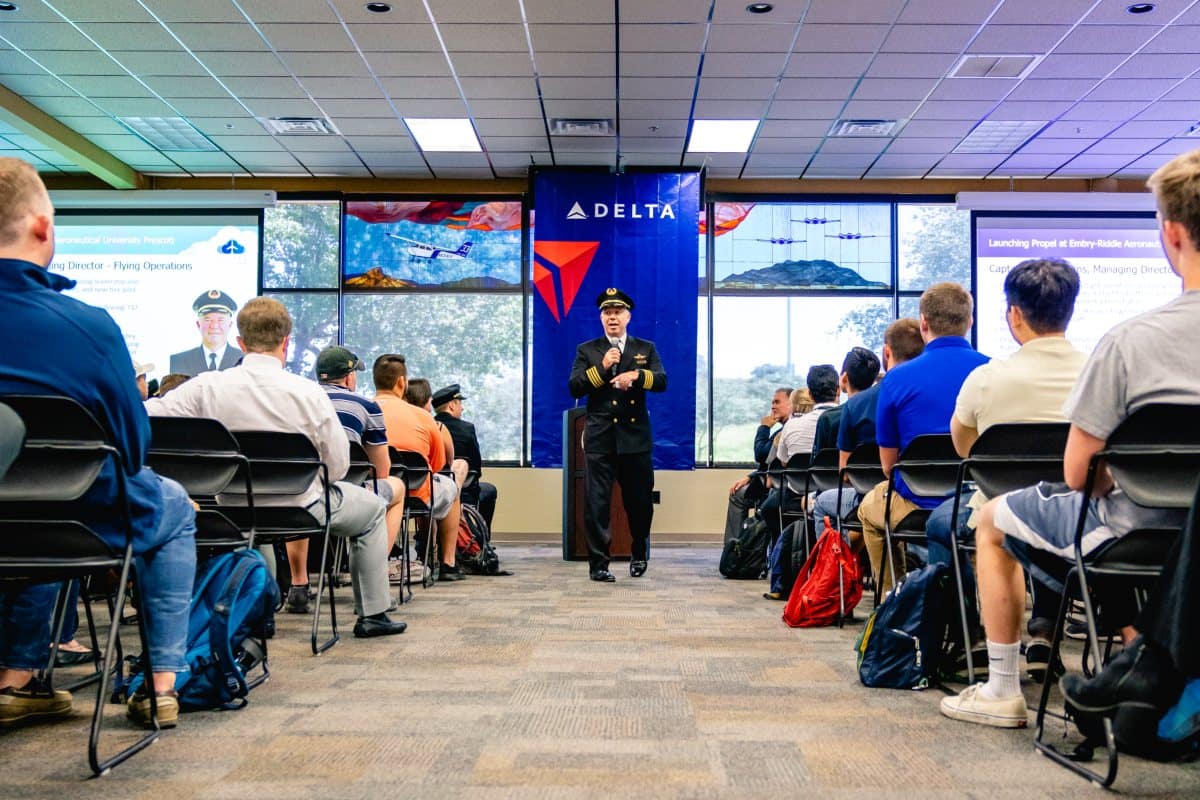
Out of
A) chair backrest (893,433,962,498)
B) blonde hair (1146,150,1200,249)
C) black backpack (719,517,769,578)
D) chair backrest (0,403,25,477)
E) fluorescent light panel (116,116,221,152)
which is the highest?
fluorescent light panel (116,116,221,152)

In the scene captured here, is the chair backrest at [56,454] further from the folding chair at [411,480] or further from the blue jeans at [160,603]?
the folding chair at [411,480]

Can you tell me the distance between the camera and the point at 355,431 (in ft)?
13.5

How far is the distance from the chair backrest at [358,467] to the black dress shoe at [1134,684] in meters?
2.71

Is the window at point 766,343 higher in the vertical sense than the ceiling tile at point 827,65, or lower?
lower

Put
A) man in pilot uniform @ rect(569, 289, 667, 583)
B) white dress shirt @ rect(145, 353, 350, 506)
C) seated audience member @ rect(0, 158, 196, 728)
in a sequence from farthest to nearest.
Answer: man in pilot uniform @ rect(569, 289, 667, 583) < white dress shirt @ rect(145, 353, 350, 506) < seated audience member @ rect(0, 158, 196, 728)

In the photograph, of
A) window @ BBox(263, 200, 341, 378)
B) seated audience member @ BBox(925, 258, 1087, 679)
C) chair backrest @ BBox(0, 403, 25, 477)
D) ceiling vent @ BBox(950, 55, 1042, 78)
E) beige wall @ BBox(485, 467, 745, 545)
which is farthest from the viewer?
window @ BBox(263, 200, 341, 378)

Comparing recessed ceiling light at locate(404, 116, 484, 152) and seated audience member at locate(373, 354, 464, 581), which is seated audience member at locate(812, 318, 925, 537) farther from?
recessed ceiling light at locate(404, 116, 484, 152)

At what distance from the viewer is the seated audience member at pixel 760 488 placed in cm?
589

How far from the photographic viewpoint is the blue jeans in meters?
2.31

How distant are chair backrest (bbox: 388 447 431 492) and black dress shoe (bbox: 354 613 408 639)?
0.96 metres

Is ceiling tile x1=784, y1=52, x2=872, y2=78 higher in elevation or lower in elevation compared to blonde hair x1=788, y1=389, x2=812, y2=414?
higher

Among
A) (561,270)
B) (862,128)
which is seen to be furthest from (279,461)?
(862,128)

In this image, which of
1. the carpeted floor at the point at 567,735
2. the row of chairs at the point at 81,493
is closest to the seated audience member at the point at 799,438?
the carpeted floor at the point at 567,735

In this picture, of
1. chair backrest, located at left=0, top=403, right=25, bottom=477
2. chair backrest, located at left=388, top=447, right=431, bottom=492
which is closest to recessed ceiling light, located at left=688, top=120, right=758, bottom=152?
chair backrest, located at left=388, top=447, right=431, bottom=492
